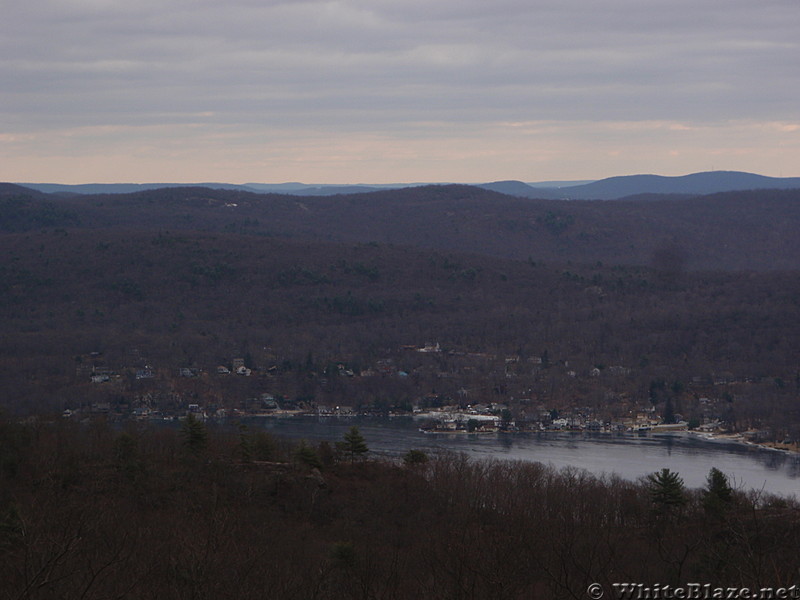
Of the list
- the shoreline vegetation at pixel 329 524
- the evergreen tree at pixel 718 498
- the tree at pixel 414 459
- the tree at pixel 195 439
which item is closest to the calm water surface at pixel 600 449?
the shoreline vegetation at pixel 329 524

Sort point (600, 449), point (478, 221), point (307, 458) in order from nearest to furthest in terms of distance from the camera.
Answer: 1. point (307, 458)
2. point (600, 449)
3. point (478, 221)

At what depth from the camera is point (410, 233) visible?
498 ft

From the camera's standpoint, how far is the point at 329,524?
28406 mm

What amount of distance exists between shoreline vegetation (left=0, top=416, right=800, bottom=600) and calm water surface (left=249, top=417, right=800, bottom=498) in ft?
41.8

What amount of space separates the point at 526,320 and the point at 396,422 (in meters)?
32.4

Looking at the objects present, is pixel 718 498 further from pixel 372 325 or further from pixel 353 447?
pixel 372 325

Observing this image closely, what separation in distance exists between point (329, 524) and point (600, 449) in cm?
3505

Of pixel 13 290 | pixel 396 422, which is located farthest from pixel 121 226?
pixel 396 422

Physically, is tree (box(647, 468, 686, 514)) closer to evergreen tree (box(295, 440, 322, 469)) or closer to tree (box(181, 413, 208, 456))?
evergreen tree (box(295, 440, 322, 469))

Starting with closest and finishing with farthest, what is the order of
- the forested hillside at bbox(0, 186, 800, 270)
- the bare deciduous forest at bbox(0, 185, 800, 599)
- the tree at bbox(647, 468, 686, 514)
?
the bare deciduous forest at bbox(0, 185, 800, 599), the tree at bbox(647, 468, 686, 514), the forested hillside at bbox(0, 186, 800, 270)

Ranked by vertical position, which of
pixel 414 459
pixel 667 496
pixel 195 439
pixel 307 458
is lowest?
pixel 414 459

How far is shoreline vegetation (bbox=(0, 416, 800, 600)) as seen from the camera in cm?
1469

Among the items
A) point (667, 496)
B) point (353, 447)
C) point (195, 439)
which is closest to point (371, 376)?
point (353, 447)

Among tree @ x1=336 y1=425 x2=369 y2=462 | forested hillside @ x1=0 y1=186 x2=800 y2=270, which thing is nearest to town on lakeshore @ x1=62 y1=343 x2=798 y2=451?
tree @ x1=336 y1=425 x2=369 y2=462
